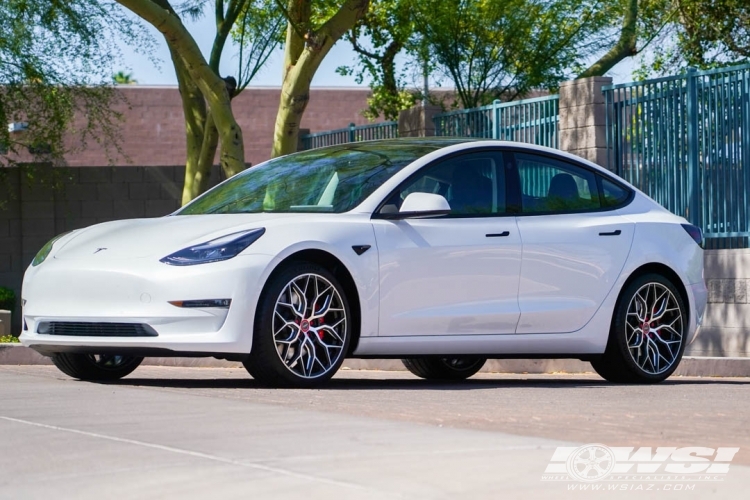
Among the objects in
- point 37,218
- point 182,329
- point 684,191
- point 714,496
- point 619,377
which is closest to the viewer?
point 714,496

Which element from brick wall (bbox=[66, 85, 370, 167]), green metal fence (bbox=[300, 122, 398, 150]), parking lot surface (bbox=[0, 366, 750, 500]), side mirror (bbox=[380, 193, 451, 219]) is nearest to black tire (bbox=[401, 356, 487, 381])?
parking lot surface (bbox=[0, 366, 750, 500])

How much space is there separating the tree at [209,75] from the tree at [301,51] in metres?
0.58

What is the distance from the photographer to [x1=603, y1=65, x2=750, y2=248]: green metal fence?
13664 mm

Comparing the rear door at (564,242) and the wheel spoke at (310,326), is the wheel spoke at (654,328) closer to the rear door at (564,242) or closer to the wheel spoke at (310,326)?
the rear door at (564,242)

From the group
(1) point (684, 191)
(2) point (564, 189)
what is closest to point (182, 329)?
(2) point (564, 189)

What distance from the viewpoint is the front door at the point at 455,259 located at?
859cm

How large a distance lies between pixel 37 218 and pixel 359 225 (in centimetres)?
1388

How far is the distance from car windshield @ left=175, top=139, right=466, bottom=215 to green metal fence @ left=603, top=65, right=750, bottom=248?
514cm

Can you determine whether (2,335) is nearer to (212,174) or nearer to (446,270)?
(212,174)

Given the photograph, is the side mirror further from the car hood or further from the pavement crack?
the pavement crack

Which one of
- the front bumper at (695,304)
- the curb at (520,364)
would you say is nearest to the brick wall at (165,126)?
the curb at (520,364)

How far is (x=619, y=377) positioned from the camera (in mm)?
9703

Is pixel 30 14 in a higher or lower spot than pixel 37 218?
higher

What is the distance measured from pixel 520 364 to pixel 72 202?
11440 mm
